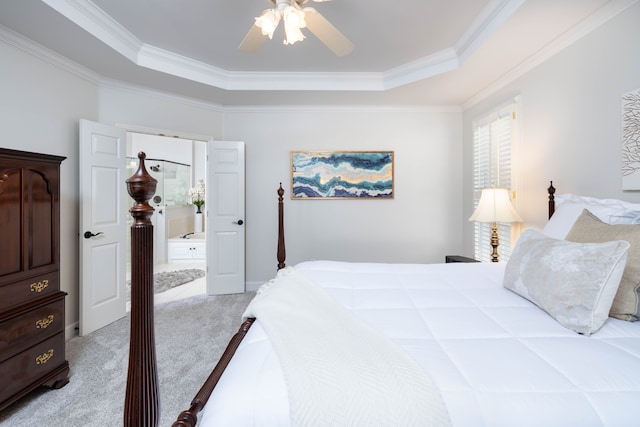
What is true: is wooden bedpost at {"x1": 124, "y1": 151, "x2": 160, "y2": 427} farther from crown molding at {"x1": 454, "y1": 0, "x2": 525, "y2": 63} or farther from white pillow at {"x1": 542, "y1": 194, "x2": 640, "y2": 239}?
crown molding at {"x1": 454, "y1": 0, "x2": 525, "y2": 63}

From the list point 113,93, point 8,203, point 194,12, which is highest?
point 194,12

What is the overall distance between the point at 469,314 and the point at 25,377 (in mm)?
2528

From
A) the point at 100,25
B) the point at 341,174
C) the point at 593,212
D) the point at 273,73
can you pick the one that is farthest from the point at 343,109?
the point at 593,212

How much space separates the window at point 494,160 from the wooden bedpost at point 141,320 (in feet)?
10.2

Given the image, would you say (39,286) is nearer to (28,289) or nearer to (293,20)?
(28,289)

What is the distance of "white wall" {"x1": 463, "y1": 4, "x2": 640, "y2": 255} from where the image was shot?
70.6 inches

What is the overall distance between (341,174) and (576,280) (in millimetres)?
2906

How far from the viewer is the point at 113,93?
303 centimetres

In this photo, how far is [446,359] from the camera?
0.89 metres

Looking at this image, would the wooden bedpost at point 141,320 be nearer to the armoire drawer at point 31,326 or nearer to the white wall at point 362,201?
the armoire drawer at point 31,326

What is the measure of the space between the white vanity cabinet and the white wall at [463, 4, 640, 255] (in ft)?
16.6

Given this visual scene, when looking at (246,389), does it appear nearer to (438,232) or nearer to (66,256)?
(66,256)

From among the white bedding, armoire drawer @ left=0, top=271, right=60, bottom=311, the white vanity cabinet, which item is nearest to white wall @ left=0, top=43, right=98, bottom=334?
armoire drawer @ left=0, top=271, right=60, bottom=311

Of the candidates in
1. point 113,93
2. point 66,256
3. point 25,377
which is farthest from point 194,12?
point 25,377
